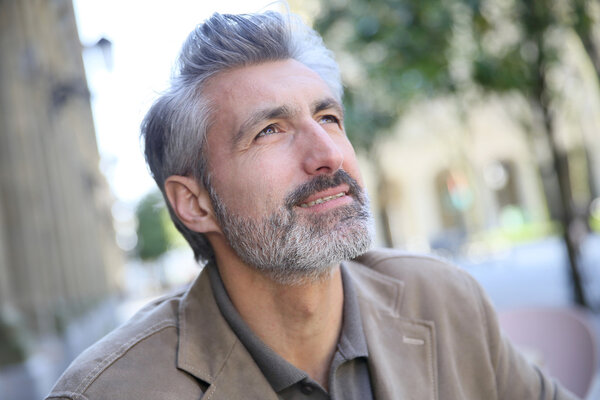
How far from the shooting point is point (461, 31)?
27.2 ft

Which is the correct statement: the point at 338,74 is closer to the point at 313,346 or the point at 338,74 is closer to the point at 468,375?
the point at 313,346

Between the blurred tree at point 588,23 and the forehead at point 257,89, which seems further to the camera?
the blurred tree at point 588,23

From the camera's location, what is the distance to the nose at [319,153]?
6.34ft

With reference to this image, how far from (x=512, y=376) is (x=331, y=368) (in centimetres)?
76

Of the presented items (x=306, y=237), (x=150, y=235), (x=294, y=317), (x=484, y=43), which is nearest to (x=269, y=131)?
(x=306, y=237)

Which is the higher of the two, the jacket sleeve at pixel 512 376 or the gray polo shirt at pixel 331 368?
the gray polo shirt at pixel 331 368

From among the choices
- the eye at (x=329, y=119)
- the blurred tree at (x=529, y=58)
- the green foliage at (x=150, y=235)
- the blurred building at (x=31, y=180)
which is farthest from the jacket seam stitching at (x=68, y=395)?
the green foliage at (x=150, y=235)

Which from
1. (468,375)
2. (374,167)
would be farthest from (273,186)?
(374,167)

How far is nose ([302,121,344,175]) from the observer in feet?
6.34

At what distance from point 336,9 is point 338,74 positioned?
915 centimetres

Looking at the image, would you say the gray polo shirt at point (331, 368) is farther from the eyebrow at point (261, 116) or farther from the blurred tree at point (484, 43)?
the blurred tree at point (484, 43)

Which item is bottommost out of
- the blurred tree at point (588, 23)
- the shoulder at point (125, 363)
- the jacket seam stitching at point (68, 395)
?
the jacket seam stitching at point (68, 395)

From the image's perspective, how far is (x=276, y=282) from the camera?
2035 millimetres

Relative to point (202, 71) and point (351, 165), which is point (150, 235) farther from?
point (351, 165)
